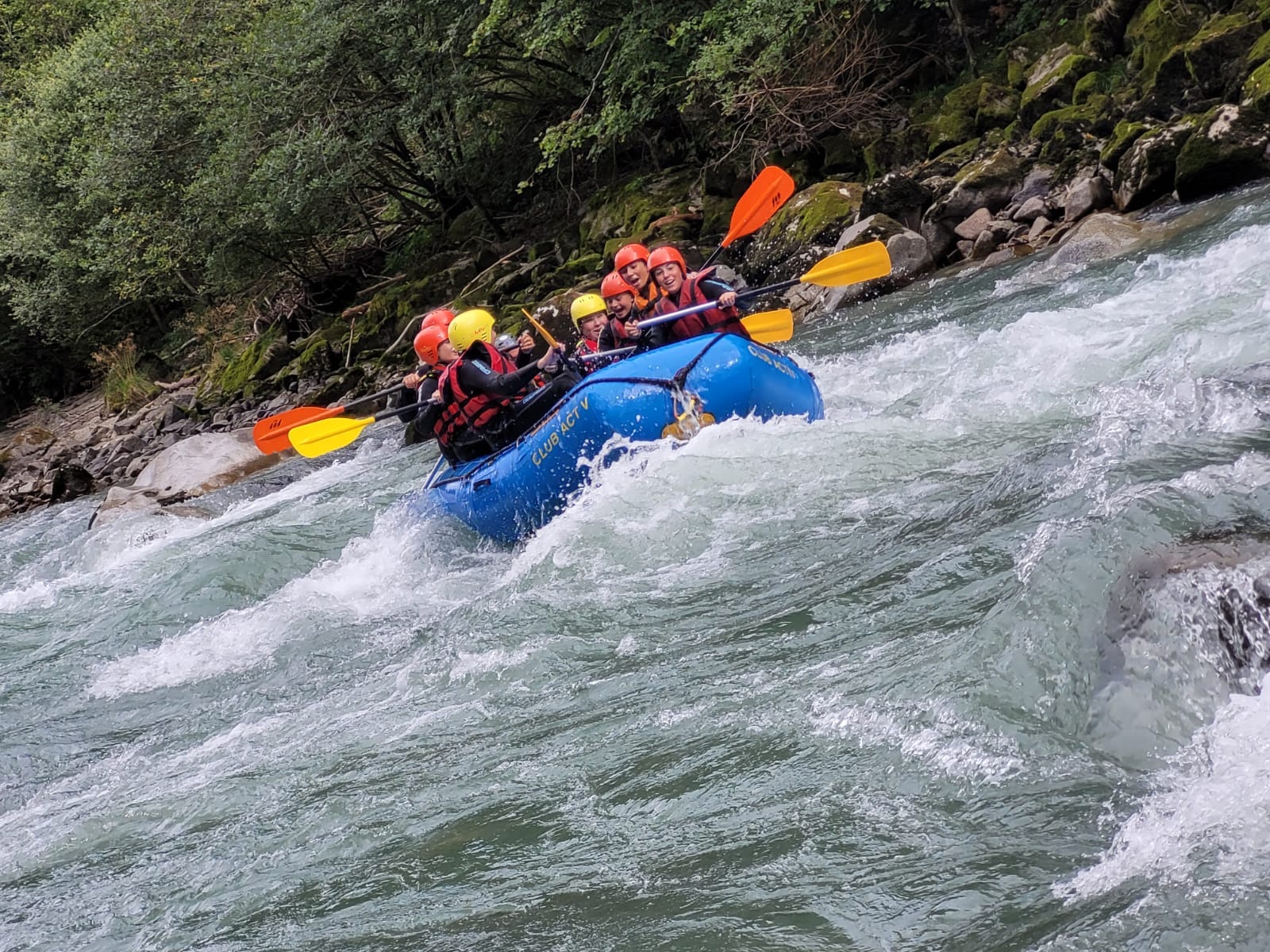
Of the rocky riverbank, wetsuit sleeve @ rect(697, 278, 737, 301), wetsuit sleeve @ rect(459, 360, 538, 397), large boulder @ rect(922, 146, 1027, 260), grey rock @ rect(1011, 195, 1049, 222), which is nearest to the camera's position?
wetsuit sleeve @ rect(459, 360, 538, 397)

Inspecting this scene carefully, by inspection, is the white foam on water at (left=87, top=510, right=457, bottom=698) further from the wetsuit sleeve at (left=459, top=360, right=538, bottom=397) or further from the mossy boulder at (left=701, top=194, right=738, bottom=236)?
the mossy boulder at (left=701, top=194, right=738, bottom=236)

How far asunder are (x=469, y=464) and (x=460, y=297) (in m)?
9.88

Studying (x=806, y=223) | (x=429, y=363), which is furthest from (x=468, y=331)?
(x=806, y=223)

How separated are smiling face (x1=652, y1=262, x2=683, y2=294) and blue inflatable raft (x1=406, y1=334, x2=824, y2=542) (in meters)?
1.07

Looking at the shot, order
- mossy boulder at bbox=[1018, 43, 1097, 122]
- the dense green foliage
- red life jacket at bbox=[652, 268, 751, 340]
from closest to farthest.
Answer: red life jacket at bbox=[652, 268, 751, 340] → mossy boulder at bbox=[1018, 43, 1097, 122] → the dense green foliage

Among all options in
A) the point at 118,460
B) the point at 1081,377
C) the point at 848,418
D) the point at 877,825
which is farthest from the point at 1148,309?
the point at 118,460

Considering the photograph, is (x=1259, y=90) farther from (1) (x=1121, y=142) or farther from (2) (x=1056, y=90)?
(2) (x=1056, y=90)

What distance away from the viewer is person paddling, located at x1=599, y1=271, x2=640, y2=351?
7.48m

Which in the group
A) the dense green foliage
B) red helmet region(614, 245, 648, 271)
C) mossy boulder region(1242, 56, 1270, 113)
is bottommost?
mossy boulder region(1242, 56, 1270, 113)

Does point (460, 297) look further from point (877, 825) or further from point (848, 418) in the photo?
point (877, 825)

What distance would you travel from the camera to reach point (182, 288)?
2398 cm

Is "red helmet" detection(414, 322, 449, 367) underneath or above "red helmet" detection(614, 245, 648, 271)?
underneath

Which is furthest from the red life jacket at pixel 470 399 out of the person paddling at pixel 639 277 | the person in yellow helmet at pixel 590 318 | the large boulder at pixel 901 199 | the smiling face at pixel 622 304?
the large boulder at pixel 901 199

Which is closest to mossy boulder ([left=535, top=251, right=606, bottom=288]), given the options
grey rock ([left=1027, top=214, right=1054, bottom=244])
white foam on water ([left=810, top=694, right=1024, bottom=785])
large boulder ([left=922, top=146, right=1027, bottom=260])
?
large boulder ([left=922, top=146, right=1027, bottom=260])
